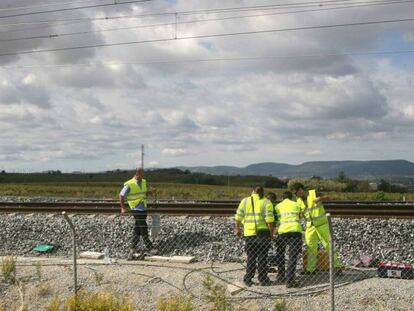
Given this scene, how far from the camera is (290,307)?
8.70 meters

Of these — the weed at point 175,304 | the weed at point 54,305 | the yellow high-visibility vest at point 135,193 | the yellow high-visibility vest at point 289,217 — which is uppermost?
the yellow high-visibility vest at point 135,193

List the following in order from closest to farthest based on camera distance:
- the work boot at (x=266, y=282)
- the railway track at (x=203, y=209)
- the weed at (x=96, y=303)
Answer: the weed at (x=96, y=303) < the work boot at (x=266, y=282) < the railway track at (x=203, y=209)

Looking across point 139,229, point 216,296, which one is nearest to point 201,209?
point 139,229

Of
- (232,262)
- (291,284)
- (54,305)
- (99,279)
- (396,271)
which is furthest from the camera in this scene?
(232,262)

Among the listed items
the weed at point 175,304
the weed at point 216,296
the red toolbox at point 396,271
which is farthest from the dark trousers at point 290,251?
the weed at point 175,304

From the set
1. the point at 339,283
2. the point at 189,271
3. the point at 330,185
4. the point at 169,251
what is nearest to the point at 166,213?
the point at 169,251

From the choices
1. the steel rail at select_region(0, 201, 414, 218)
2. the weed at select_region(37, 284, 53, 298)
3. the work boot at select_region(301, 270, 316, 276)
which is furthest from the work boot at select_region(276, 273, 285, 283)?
the steel rail at select_region(0, 201, 414, 218)

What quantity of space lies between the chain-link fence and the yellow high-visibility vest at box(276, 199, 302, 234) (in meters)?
0.14

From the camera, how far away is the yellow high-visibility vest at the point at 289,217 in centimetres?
1006

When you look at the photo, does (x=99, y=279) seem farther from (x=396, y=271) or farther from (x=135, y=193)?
(x=396, y=271)

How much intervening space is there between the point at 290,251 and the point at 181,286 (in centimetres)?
204

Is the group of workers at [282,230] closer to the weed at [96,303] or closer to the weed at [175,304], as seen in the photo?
the weed at [175,304]

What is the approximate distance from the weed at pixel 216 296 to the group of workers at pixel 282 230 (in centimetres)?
82

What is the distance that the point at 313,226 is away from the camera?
10398mm
